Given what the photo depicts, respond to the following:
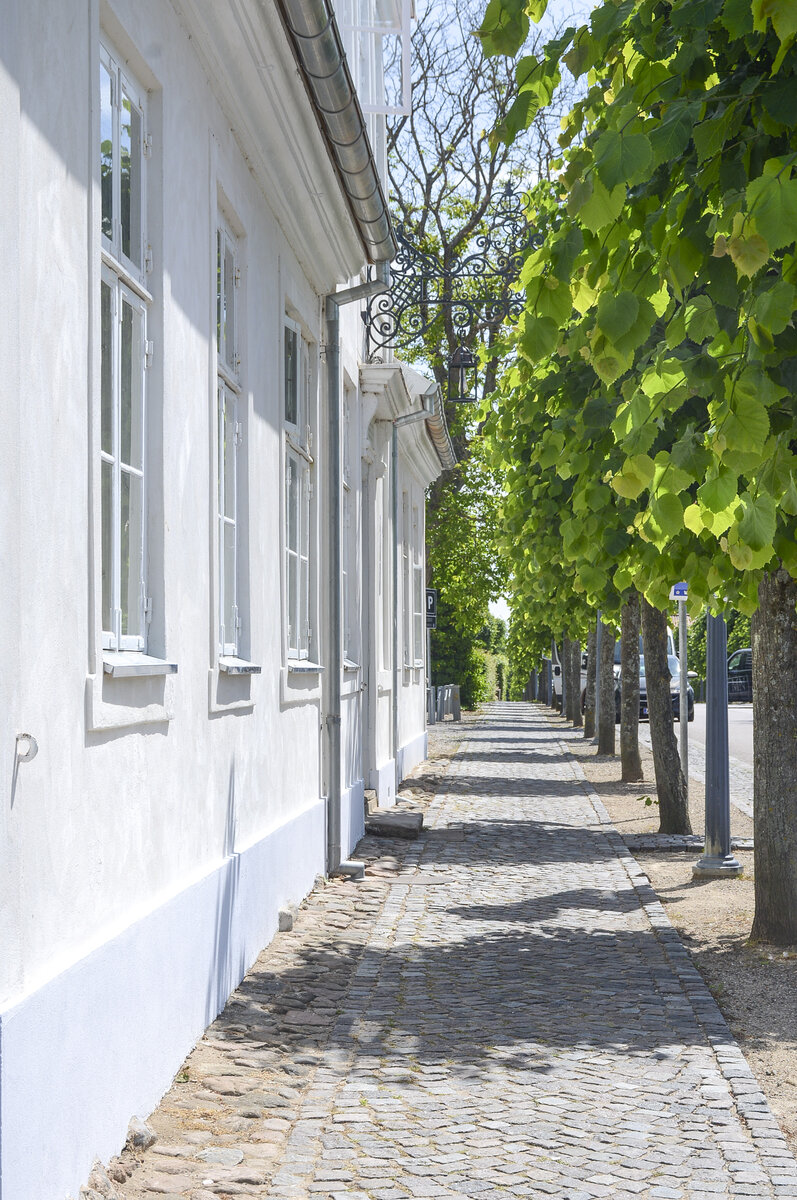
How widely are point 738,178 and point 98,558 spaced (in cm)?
205

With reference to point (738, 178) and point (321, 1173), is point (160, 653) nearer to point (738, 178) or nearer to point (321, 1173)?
point (321, 1173)

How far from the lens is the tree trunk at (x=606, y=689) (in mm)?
22734

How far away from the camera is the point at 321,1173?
425cm

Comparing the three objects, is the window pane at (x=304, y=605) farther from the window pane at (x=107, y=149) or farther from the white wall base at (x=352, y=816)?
the window pane at (x=107, y=149)

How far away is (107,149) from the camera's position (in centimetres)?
479

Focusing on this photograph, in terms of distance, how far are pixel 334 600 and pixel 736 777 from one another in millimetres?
11915

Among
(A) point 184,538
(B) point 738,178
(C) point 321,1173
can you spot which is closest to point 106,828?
(C) point 321,1173

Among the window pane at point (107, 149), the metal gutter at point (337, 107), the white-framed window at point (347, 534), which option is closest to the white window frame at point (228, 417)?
the metal gutter at point (337, 107)

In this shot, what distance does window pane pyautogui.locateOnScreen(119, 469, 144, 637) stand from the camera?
4.91 metres

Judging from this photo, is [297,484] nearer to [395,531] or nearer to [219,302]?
[219,302]

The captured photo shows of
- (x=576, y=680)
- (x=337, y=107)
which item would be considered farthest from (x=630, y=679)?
(x=576, y=680)

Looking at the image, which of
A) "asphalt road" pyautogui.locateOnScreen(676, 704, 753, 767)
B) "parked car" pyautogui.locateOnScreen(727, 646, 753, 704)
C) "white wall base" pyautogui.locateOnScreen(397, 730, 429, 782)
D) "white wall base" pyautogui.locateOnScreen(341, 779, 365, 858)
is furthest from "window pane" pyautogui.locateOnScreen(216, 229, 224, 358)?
"parked car" pyautogui.locateOnScreen(727, 646, 753, 704)

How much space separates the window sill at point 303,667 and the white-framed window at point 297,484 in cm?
6

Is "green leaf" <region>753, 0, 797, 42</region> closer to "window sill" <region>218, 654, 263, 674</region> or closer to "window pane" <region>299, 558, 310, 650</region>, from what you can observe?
"window sill" <region>218, 654, 263, 674</region>
